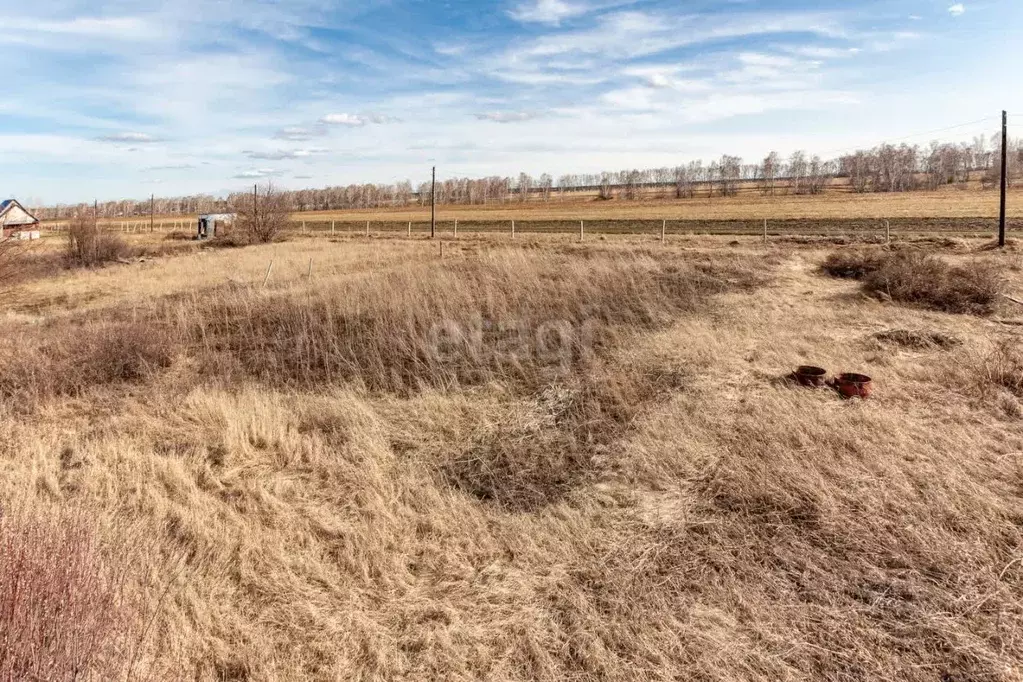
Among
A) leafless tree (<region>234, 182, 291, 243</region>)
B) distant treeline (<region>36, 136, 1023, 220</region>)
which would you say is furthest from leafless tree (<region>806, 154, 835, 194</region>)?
leafless tree (<region>234, 182, 291, 243</region>)

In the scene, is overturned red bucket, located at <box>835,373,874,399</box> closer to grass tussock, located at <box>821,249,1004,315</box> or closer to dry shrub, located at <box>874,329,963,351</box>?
dry shrub, located at <box>874,329,963,351</box>

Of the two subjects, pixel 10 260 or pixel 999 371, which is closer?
pixel 999 371

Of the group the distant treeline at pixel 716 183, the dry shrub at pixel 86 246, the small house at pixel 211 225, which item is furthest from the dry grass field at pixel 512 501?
the distant treeline at pixel 716 183

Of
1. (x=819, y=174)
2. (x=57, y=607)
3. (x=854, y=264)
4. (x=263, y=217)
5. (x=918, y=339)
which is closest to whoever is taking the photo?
(x=57, y=607)

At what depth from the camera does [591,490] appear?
16.6ft

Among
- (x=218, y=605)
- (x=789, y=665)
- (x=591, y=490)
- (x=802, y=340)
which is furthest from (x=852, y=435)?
(x=218, y=605)

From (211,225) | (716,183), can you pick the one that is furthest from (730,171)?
(211,225)

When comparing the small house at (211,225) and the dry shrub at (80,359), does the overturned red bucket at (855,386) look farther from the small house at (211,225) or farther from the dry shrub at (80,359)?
the small house at (211,225)

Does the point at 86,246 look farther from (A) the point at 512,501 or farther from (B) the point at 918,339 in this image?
(B) the point at 918,339

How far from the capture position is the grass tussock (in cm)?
1141

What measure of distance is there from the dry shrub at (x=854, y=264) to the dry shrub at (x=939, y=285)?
1.47 m

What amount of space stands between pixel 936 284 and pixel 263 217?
3505 cm

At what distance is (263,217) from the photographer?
36469 millimetres

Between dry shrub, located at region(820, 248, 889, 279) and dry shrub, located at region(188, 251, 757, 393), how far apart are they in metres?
2.96
